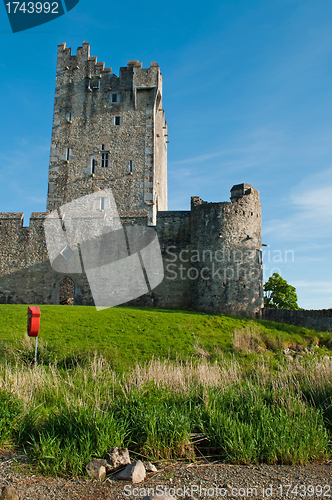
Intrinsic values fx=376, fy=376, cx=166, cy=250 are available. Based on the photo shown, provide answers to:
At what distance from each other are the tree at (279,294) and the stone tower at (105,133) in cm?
1224

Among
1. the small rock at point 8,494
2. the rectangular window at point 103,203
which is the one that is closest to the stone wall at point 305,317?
the rectangular window at point 103,203

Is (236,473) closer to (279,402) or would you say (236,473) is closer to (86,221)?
(279,402)

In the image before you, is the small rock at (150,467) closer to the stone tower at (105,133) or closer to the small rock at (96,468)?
the small rock at (96,468)

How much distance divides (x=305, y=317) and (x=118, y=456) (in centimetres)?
1527

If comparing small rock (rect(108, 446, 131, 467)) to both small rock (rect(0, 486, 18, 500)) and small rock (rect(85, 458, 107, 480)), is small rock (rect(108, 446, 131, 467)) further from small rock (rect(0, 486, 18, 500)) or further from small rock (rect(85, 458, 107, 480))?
small rock (rect(0, 486, 18, 500))

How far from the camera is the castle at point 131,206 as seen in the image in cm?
1964

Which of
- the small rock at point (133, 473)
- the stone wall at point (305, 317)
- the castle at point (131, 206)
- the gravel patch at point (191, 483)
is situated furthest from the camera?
the castle at point (131, 206)

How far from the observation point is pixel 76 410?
6508 mm

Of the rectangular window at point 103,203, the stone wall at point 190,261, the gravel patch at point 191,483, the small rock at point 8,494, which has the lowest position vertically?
the gravel patch at point 191,483

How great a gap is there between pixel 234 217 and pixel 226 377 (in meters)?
11.9

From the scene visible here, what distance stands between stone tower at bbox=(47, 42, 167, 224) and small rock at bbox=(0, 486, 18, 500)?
22.8 meters

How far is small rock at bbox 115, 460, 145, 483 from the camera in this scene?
511cm

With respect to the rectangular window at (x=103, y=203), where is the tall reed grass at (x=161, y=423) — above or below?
below

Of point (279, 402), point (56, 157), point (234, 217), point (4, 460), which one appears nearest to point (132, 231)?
point (234, 217)
